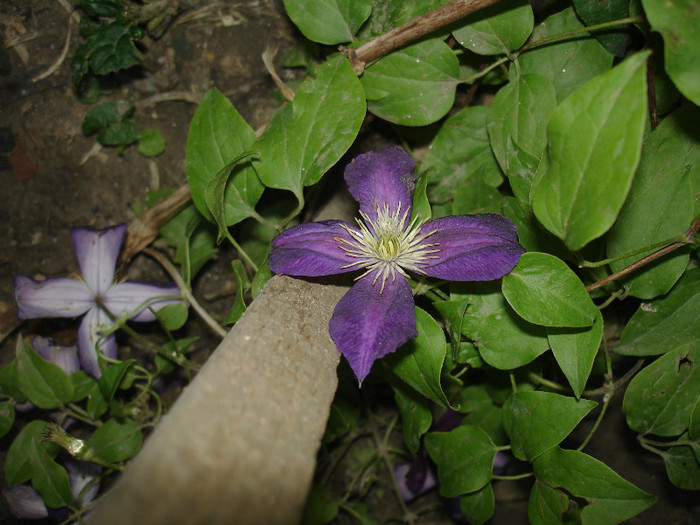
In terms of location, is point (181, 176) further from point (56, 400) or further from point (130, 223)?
point (56, 400)

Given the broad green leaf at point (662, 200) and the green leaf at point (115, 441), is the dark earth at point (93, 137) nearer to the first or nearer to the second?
the green leaf at point (115, 441)

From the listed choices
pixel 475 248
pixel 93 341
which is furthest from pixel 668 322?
pixel 93 341

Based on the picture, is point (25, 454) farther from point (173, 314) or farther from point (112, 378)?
point (173, 314)

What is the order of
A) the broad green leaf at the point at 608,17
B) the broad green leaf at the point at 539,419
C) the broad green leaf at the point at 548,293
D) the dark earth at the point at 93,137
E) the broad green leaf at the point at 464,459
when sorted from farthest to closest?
1. the dark earth at the point at 93,137
2. the broad green leaf at the point at 464,459
3. the broad green leaf at the point at 608,17
4. the broad green leaf at the point at 539,419
5. the broad green leaf at the point at 548,293

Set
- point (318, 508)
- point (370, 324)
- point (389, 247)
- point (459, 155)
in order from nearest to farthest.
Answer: point (370, 324)
point (389, 247)
point (459, 155)
point (318, 508)

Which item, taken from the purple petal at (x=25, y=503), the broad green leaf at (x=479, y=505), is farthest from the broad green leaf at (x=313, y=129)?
the purple petal at (x=25, y=503)

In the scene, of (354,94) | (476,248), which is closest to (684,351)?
(476,248)
